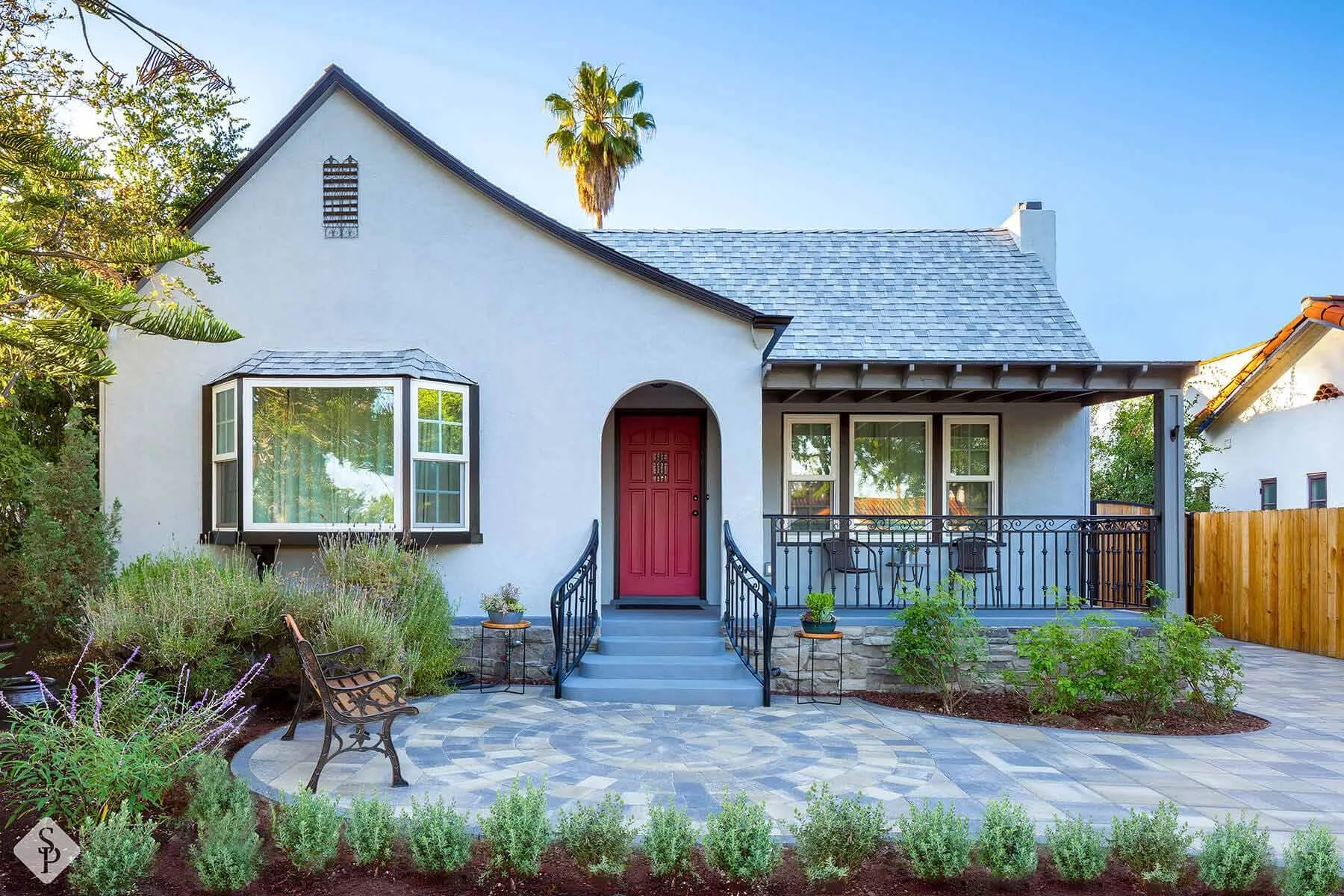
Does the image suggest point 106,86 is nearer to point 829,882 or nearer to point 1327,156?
point 829,882

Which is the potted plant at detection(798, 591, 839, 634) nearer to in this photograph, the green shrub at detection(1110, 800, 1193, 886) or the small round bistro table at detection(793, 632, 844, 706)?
the small round bistro table at detection(793, 632, 844, 706)

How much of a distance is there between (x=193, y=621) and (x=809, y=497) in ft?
23.4

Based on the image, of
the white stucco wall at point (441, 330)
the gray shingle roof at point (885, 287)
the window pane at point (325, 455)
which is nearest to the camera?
the window pane at point (325, 455)

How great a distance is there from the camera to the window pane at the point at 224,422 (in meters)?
8.61

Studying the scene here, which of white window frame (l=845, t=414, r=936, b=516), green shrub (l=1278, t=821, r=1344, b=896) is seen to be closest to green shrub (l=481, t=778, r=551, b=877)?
green shrub (l=1278, t=821, r=1344, b=896)

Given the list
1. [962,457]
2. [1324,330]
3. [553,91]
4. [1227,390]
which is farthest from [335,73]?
[1227,390]

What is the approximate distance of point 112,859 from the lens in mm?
3578

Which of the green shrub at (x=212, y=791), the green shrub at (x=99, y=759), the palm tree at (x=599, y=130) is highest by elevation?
the palm tree at (x=599, y=130)

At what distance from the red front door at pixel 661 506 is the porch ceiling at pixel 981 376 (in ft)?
5.49

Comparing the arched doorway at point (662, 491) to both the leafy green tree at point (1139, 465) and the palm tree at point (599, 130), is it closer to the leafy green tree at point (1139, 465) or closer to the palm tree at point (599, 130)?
the leafy green tree at point (1139, 465)

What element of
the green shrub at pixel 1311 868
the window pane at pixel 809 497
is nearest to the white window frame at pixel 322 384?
the window pane at pixel 809 497

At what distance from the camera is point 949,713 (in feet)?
24.8

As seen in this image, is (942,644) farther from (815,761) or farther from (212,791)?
(212,791)

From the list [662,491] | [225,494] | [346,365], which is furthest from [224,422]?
[662,491]
